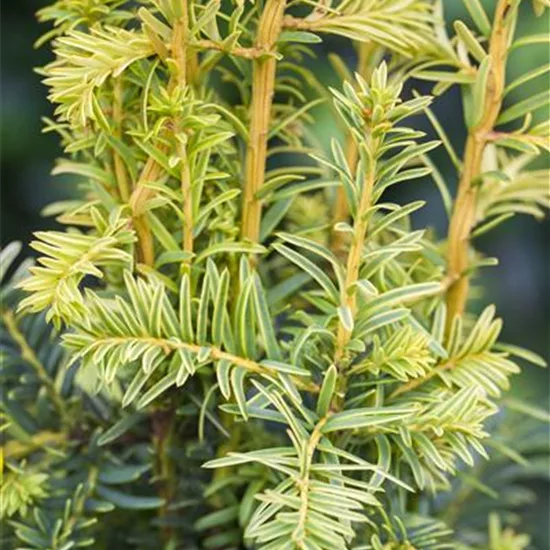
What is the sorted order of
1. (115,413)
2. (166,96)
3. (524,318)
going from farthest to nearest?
(524,318)
(115,413)
(166,96)

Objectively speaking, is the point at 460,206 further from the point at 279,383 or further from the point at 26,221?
the point at 26,221

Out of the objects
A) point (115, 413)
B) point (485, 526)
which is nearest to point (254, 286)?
point (115, 413)

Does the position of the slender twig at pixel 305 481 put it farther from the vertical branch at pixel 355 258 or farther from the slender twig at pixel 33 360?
the slender twig at pixel 33 360

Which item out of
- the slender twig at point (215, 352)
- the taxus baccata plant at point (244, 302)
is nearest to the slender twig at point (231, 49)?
the taxus baccata plant at point (244, 302)

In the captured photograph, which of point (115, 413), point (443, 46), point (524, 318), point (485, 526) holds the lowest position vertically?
point (524, 318)

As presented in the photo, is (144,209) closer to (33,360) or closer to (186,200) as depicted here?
(186,200)

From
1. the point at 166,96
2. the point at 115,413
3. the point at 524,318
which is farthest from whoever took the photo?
the point at 524,318

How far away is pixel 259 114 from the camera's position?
0.37 m

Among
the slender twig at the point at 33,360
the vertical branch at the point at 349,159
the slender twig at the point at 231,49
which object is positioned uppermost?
the slender twig at the point at 231,49

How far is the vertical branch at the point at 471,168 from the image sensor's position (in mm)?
387

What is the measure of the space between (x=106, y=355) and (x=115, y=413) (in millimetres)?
124

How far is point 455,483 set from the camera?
0.51 meters

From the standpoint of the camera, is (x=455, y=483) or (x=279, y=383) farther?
(x=455, y=483)

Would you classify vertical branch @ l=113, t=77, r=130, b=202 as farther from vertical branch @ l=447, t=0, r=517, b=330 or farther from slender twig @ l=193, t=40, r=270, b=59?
vertical branch @ l=447, t=0, r=517, b=330
